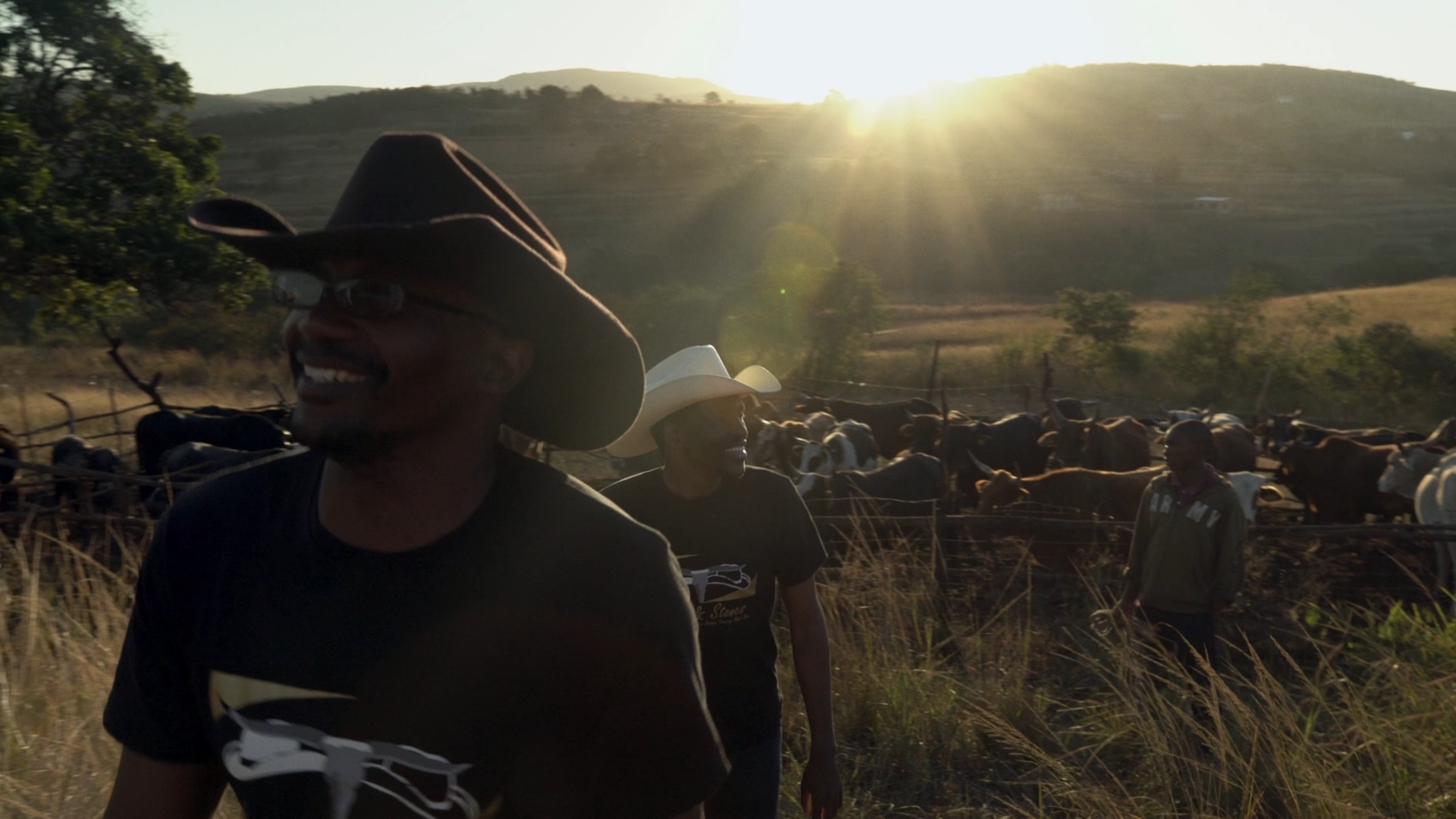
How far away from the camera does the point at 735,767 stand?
134 inches

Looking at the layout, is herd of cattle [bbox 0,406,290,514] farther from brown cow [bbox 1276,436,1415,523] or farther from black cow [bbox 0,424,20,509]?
brown cow [bbox 1276,436,1415,523]

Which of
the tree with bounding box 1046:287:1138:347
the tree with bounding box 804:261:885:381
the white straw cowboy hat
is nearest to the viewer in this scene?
the white straw cowboy hat

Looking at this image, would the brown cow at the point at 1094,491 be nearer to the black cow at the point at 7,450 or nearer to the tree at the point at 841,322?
the black cow at the point at 7,450

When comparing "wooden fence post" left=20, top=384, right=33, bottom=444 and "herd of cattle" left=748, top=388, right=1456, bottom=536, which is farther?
"wooden fence post" left=20, top=384, right=33, bottom=444

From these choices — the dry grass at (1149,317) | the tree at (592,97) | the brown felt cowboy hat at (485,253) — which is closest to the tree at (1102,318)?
the dry grass at (1149,317)

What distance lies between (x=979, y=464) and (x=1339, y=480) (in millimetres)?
4198

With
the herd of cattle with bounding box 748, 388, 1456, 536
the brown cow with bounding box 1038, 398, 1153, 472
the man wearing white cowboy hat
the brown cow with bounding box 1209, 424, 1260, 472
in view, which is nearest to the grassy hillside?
the herd of cattle with bounding box 748, 388, 1456, 536

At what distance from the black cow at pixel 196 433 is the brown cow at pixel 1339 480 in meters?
11.6

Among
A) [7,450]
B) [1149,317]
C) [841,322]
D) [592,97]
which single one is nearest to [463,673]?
[7,450]

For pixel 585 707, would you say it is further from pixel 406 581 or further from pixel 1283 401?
pixel 1283 401

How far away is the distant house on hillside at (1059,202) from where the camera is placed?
7600cm

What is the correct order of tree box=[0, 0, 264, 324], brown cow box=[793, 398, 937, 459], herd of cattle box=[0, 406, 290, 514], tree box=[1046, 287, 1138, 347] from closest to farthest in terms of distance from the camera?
tree box=[0, 0, 264, 324]
herd of cattle box=[0, 406, 290, 514]
brown cow box=[793, 398, 937, 459]
tree box=[1046, 287, 1138, 347]

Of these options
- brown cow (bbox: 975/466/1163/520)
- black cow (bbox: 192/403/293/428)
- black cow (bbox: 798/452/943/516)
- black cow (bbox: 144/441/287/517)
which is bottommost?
black cow (bbox: 798/452/943/516)

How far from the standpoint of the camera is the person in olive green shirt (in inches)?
253
